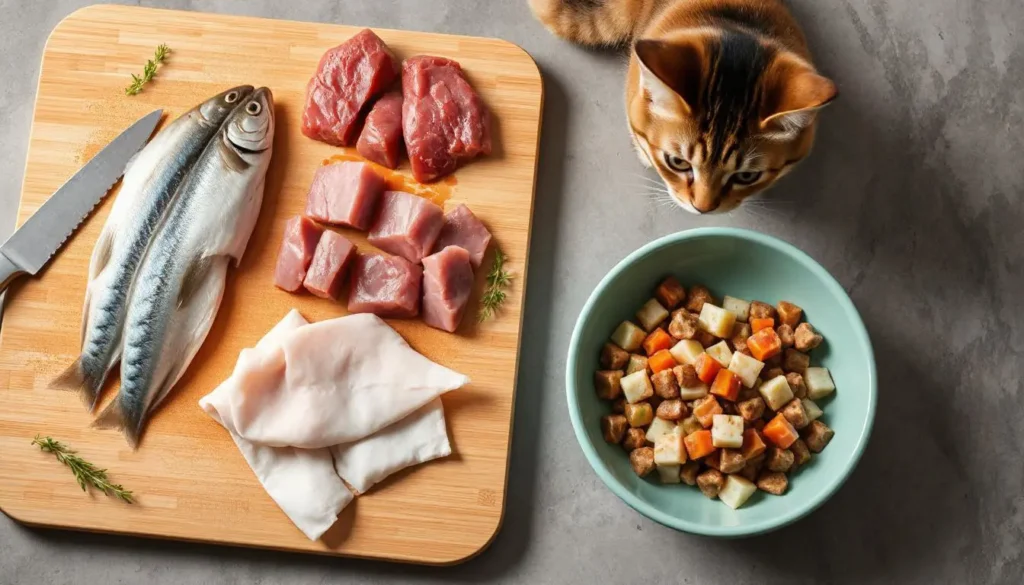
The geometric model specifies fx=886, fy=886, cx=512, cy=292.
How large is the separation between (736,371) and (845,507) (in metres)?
0.49

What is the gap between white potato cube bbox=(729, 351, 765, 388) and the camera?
6.12 ft

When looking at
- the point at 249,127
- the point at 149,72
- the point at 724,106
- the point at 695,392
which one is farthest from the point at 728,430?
the point at 149,72

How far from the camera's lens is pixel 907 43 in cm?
218

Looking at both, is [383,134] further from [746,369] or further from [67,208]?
[746,369]

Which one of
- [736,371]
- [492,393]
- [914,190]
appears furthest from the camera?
[914,190]

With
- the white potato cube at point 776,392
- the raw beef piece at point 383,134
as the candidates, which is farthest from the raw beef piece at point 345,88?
the white potato cube at point 776,392

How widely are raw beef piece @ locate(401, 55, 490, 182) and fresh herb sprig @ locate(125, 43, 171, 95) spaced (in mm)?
582

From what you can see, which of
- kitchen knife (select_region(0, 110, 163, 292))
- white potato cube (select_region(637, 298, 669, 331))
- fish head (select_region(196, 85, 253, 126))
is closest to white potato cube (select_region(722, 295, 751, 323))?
white potato cube (select_region(637, 298, 669, 331))

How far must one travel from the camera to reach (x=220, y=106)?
202 centimetres

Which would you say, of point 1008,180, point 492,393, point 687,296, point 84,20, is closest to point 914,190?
point 1008,180

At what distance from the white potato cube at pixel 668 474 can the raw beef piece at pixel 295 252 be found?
35.2 inches

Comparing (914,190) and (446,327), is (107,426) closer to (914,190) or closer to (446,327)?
(446,327)

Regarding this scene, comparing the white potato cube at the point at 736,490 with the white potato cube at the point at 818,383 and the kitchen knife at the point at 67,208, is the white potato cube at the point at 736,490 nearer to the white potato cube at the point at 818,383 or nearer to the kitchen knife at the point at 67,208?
the white potato cube at the point at 818,383

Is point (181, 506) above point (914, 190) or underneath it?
underneath
